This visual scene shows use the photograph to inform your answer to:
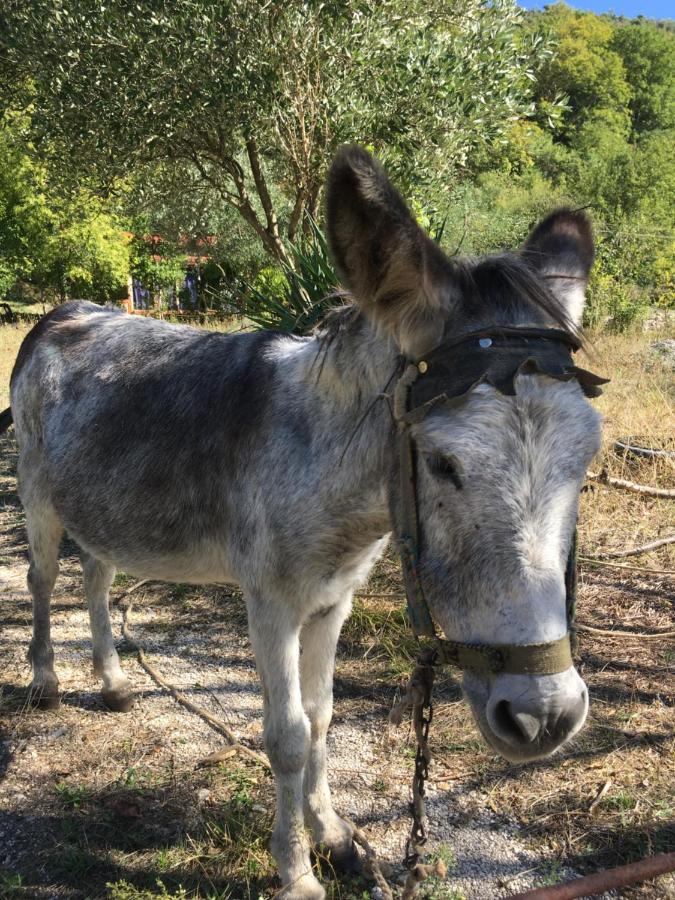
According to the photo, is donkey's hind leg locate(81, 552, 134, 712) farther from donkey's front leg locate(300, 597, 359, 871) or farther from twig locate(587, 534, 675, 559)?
twig locate(587, 534, 675, 559)

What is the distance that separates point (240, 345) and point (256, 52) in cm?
680

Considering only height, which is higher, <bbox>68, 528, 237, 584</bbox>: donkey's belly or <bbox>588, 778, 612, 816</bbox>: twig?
<bbox>68, 528, 237, 584</bbox>: donkey's belly

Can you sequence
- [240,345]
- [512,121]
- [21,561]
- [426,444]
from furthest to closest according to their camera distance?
1. [512,121]
2. [21,561]
3. [240,345]
4. [426,444]

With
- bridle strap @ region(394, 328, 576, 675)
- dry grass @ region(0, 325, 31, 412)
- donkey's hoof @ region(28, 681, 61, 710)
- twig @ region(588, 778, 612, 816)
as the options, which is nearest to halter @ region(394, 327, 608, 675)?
bridle strap @ region(394, 328, 576, 675)

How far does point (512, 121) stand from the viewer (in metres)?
9.04

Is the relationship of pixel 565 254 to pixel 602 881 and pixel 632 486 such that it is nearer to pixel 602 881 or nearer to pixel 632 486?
pixel 602 881

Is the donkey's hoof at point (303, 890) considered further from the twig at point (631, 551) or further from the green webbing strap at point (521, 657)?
the twig at point (631, 551)

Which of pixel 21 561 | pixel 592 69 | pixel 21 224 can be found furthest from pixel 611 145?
pixel 21 561

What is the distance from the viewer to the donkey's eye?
160cm

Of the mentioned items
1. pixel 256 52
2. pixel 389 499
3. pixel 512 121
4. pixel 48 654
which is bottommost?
pixel 48 654

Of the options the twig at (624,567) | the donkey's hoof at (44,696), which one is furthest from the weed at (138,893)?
the twig at (624,567)

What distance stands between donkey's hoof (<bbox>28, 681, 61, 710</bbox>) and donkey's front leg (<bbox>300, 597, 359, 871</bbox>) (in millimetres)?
1647

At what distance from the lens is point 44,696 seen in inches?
142

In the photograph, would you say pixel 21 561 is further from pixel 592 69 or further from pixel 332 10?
pixel 592 69
